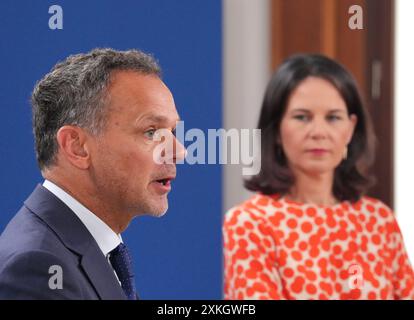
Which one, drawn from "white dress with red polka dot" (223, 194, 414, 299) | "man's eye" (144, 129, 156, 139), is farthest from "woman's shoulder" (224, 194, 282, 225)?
"man's eye" (144, 129, 156, 139)

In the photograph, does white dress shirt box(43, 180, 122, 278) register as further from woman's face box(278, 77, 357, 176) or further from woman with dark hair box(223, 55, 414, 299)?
woman's face box(278, 77, 357, 176)

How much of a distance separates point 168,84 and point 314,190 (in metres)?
0.37

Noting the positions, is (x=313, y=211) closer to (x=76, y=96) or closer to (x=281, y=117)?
(x=281, y=117)

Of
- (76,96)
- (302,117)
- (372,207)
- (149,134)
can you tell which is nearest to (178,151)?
(149,134)

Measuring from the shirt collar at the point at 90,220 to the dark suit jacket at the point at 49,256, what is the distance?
0.06ft

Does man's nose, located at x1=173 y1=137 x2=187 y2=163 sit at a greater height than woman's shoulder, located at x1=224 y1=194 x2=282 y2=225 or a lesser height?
greater

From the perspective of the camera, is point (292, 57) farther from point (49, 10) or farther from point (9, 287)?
point (9, 287)

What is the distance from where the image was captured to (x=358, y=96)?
1379mm

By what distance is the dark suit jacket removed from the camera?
85 centimetres

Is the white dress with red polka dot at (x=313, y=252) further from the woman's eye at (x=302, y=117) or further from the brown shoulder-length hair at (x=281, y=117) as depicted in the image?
the woman's eye at (x=302, y=117)

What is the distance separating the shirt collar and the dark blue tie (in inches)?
0.5

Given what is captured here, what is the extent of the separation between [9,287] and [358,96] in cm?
79

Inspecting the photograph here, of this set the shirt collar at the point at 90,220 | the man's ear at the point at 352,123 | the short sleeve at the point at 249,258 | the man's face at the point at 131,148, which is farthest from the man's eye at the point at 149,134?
the man's ear at the point at 352,123
